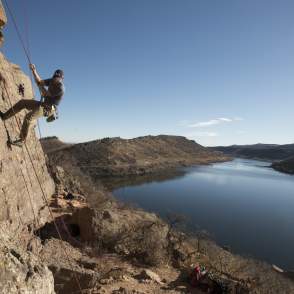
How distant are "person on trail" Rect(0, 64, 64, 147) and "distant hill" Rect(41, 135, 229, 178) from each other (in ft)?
140

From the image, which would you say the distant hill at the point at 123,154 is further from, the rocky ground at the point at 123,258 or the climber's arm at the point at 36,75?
the climber's arm at the point at 36,75

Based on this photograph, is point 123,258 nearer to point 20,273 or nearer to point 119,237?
point 119,237

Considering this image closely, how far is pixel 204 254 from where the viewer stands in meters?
17.1

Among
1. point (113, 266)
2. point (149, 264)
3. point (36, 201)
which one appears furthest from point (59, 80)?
point (149, 264)

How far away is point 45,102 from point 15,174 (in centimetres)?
293

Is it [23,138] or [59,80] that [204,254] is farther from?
[59,80]

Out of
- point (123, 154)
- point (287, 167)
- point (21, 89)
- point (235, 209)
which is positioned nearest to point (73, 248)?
point (21, 89)

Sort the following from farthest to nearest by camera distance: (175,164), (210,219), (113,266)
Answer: (175,164) → (210,219) → (113,266)

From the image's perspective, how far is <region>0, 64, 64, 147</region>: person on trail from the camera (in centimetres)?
658

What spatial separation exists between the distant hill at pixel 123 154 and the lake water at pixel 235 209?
14748 mm

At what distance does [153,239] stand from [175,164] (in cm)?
8539

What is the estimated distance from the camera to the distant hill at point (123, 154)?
72.4m

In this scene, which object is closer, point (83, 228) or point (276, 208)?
point (83, 228)

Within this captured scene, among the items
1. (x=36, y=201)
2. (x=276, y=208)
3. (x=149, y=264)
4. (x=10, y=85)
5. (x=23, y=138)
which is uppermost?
(x=10, y=85)
